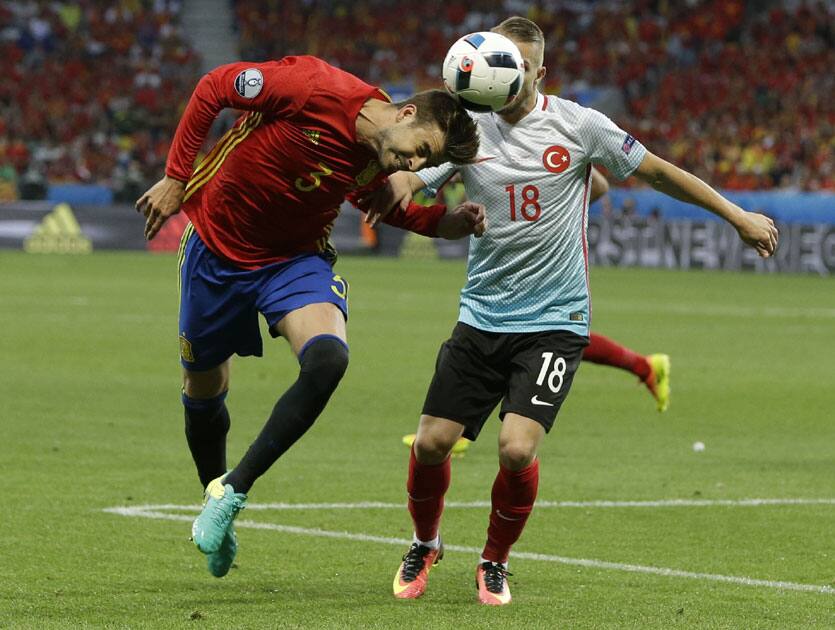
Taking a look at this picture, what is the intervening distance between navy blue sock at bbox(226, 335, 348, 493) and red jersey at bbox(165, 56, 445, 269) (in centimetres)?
55

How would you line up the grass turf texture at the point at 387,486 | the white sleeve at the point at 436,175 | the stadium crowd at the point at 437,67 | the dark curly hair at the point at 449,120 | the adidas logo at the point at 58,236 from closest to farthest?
1. the dark curly hair at the point at 449,120
2. the grass turf texture at the point at 387,486
3. the white sleeve at the point at 436,175
4. the adidas logo at the point at 58,236
5. the stadium crowd at the point at 437,67

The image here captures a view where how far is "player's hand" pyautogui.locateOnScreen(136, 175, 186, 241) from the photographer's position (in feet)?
19.9

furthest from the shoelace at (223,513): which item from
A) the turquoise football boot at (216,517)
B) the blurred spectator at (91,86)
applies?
the blurred spectator at (91,86)

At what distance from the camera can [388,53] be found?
150 ft

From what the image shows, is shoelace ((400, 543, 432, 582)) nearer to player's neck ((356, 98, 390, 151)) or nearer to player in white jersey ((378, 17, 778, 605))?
player in white jersey ((378, 17, 778, 605))

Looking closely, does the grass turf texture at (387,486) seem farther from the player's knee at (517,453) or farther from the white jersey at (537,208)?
the white jersey at (537,208)

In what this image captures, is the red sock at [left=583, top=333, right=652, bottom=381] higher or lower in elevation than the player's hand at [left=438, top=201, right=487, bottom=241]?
lower

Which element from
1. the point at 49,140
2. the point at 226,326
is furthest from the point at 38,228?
the point at 226,326

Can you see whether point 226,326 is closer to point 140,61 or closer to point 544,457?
point 544,457

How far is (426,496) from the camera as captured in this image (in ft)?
→ 21.2

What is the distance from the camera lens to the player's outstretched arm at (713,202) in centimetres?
623

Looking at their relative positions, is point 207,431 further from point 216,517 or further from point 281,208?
point 216,517

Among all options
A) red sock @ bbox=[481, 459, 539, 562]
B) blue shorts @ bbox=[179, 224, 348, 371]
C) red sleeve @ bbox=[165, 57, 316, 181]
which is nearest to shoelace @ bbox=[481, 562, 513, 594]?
red sock @ bbox=[481, 459, 539, 562]

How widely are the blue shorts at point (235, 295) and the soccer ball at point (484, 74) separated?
88 cm
